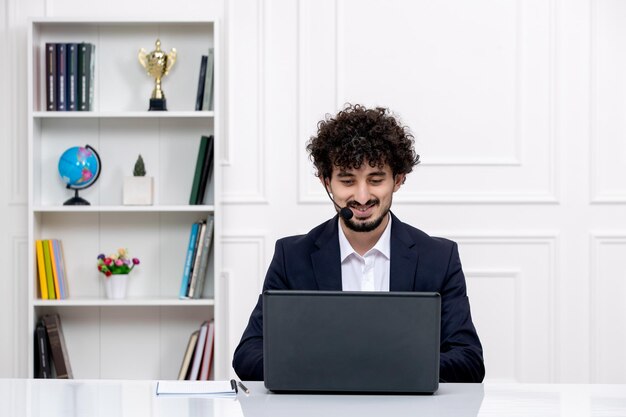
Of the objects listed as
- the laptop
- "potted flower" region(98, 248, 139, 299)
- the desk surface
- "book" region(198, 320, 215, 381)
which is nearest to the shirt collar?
the desk surface

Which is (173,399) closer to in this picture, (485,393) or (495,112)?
(485,393)

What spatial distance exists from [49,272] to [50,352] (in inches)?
13.0

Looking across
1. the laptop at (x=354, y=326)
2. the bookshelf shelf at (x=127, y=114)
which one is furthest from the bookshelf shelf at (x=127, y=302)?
the laptop at (x=354, y=326)

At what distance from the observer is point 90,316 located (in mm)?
3623

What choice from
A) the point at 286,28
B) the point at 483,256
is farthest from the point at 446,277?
the point at 286,28

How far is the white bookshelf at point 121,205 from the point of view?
3.58 m

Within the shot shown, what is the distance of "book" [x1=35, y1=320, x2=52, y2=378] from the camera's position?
11.3 ft

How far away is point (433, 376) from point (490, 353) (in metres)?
2.02

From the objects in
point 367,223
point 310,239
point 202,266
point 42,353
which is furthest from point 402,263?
point 42,353

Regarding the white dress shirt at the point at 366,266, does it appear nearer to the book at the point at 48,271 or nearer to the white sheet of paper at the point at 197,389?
the white sheet of paper at the point at 197,389

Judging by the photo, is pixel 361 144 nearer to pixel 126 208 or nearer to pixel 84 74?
pixel 126 208

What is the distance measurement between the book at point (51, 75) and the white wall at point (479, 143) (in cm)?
21

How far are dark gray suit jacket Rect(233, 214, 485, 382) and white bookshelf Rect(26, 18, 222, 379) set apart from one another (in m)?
1.23

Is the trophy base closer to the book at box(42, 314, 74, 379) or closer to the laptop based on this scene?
the book at box(42, 314, 74, 379)
